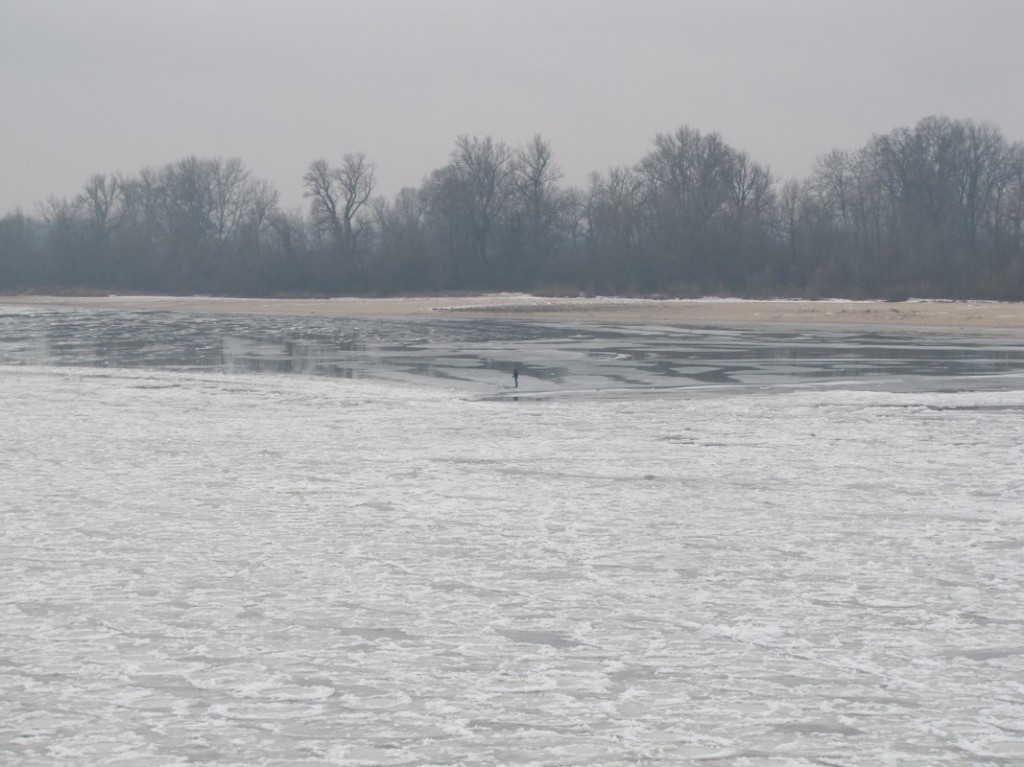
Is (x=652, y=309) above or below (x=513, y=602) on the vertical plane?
above

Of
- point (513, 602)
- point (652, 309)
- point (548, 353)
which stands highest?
point (652, 309)

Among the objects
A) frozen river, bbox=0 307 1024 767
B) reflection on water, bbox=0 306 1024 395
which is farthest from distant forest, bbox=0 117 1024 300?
frozen river, bbox=0 307 1024 767

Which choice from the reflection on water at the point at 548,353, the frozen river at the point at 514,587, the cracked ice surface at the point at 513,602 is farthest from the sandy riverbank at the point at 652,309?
the cracked ice surface at the point at 513,602

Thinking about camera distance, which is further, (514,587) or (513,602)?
(514,587)

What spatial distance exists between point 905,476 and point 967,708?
5.76 m

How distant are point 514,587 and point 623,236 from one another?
71205 mm

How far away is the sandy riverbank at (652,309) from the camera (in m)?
44.0

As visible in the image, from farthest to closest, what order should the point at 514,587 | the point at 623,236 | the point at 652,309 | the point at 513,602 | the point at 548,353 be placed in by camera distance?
the point at 623,236 → the point at 652,309 → the point at 548,353 → the point at 514,587 → the point at 513,602

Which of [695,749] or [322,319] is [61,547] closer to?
[695,749]

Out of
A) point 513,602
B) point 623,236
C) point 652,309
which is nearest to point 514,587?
point 513,602

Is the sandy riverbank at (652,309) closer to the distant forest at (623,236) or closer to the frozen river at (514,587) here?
the distant forest at (623,236)

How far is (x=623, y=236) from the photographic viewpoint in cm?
7656

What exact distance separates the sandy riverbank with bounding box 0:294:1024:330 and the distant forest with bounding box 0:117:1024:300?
6.57 metres

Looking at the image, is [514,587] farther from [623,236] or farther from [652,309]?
[623,236]
